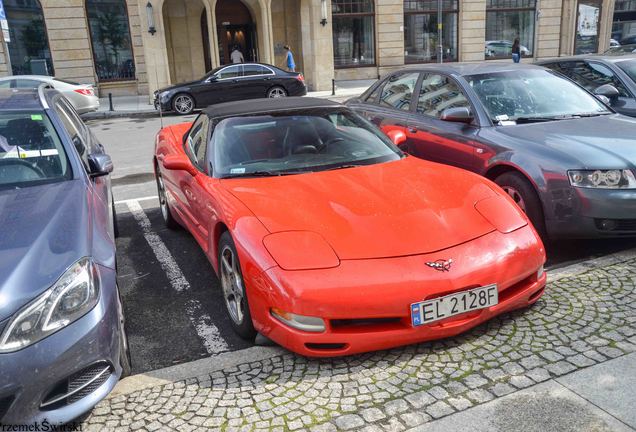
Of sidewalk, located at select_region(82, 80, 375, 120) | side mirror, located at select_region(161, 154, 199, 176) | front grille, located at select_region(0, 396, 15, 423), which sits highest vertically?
side mirror, located at select_region(161, 154, 199, 176)

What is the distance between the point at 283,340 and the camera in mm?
3131

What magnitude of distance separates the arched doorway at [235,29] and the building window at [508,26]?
1105 cm

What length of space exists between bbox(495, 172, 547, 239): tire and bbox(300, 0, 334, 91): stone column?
18.8 m

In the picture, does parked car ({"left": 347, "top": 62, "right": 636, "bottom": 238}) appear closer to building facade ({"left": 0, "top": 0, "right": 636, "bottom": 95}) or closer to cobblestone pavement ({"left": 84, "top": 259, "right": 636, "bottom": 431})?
cobblestone pavement ({"left": 84, "top": 259, "right": 636, "bottom": 431})

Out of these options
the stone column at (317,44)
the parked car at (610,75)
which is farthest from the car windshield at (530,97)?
the stone column at (317,44)

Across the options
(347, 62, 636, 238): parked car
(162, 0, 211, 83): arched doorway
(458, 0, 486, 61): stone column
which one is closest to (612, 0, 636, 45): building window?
(458, 0, 486, 61): stone column

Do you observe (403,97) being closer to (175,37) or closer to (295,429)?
(295,429)

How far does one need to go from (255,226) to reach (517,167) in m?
2.53

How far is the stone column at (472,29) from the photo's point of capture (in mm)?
25869

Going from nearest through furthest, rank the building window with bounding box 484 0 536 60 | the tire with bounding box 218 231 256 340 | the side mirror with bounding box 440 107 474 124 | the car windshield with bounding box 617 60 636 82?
the tire with bounding box 218 231 256 340
the side mirror with bounding box 440 107 474 124
the car windshield with bounding box 617 60 636 82
the building window with bounding box 484 0 536 60

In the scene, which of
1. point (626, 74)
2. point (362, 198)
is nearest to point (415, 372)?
point (362, 198)

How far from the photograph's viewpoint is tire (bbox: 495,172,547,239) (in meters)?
4.64

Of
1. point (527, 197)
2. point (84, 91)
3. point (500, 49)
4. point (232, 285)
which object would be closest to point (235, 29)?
point (84, 91)

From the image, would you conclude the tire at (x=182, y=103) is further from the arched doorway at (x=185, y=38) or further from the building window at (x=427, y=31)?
the building window at (x=427, y=31)
